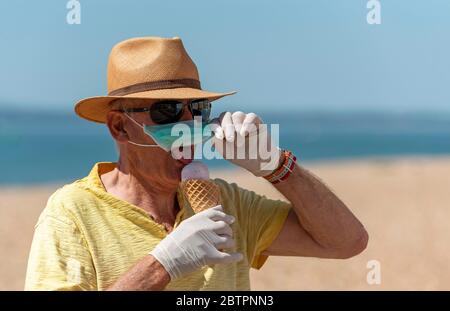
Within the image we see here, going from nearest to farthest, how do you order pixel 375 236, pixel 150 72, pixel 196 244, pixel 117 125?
pixel 196 244, pixel 150 72, pixel 117 125, pixel 375 236

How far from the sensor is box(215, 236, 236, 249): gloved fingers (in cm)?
339

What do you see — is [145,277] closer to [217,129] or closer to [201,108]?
[217,129]

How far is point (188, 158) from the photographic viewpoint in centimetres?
366

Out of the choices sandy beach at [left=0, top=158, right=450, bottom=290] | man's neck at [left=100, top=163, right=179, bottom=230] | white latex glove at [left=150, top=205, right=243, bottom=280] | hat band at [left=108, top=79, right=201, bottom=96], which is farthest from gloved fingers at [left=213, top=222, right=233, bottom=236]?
sandy beach at [left=0, top=158, right=450, bottom=290]

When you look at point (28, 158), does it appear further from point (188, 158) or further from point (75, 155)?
point (188, 158)

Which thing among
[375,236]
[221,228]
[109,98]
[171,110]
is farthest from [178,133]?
[375,236]

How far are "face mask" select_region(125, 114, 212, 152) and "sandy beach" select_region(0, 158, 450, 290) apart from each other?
6.22m

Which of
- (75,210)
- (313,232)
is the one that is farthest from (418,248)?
(75,210)

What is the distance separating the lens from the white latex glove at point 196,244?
330cm

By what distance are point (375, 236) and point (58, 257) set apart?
10.2m

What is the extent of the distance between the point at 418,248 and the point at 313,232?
28.3ft

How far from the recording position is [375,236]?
516 inches

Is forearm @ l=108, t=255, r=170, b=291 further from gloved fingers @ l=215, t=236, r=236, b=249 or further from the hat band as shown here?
the hat band

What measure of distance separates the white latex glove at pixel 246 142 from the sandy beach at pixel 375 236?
6.06 meters
